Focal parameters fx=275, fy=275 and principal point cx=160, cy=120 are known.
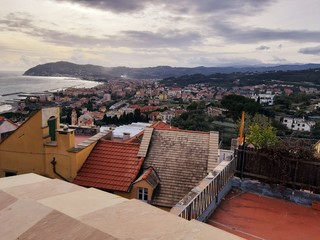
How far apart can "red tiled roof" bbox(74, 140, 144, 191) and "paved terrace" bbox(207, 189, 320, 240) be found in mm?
5200

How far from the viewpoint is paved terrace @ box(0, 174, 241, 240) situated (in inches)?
84.4

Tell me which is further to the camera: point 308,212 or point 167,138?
point 167,138

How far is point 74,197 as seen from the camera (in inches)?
128

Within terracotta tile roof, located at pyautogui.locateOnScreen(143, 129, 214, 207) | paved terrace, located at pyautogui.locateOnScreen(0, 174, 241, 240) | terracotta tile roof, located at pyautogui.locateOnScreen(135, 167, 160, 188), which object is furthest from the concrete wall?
paved terrace, located at pyautogui.locateOnScreen(0, 174, 241, 240)

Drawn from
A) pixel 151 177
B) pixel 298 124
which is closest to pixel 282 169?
pixel 151 177

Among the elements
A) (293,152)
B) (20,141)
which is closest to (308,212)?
(293,152)

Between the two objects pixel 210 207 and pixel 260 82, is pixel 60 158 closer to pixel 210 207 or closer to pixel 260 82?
pixel 210 207

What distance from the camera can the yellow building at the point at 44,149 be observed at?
36.9 feet

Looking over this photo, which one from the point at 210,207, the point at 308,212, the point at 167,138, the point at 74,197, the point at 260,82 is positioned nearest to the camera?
the point at 74,197

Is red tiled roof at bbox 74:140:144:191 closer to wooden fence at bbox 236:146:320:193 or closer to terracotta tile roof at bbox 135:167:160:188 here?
terracotta tile roof at bbox 135:167:160:188

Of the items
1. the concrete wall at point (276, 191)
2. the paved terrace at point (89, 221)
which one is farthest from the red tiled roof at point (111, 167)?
the paved terrace at point (89, 221)

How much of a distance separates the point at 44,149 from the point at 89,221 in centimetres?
1020

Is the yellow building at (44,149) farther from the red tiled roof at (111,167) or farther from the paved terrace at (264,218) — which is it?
the paved terrace at (264,218)

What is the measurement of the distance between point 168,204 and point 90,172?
357cm
